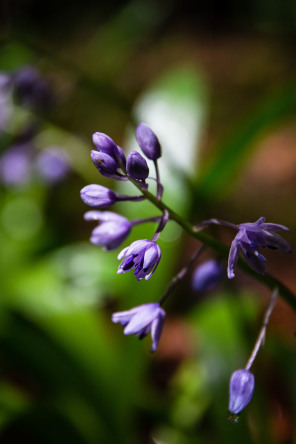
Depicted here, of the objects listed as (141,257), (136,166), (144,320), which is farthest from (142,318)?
(136,166)

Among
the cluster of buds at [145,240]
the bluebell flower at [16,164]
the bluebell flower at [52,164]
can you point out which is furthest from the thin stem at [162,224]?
the bluebell flower at [52,164]

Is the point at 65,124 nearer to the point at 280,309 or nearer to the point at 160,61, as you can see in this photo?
the point at 160,61

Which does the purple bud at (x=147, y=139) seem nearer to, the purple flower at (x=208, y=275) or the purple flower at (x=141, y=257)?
the purple flower at (x=141, y=257)

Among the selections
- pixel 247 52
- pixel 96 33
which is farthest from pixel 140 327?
pixel 96 33

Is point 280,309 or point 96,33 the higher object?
point 96,33

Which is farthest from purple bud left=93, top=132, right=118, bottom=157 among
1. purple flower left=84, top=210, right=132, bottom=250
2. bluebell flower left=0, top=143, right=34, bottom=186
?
bluebell flower left=0, top=143, right=34, bottom=186

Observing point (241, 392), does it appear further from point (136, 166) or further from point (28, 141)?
point (28, 141)

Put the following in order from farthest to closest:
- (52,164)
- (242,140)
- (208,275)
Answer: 1. (52,164)
2. (242,140)
3. (208,275)
